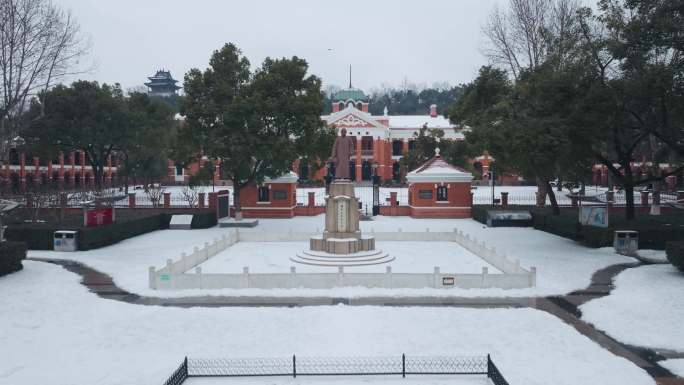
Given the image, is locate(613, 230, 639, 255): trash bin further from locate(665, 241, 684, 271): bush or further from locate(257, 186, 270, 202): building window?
locate(257, 186, 270, 202): building window

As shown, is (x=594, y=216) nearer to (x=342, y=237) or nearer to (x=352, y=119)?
(x=342, y=237)

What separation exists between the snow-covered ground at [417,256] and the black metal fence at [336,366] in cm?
517

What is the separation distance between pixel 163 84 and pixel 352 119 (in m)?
72.6

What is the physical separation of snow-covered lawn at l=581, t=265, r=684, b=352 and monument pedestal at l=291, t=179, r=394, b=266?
8.66 metres

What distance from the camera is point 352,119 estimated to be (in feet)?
218

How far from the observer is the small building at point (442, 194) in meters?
36.1

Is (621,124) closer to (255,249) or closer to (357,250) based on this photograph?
(357,250)

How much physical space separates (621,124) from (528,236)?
8.14 metres

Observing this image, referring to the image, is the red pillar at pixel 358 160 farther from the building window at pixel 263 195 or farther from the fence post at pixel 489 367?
the fence post at pixel 489 367

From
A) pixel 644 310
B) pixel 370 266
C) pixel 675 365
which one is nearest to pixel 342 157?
pixel 370 266

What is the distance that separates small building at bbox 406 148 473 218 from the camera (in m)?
36.1

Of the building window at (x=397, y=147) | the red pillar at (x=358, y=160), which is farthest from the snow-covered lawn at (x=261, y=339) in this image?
the building window at (x=397, y=147)

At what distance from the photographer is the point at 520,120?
72.2 ft

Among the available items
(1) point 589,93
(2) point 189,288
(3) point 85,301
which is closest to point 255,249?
(2) point 189,288
